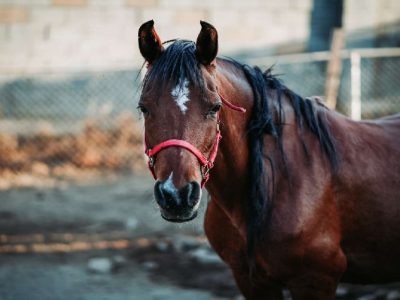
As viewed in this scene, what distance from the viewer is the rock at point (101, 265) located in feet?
14.9

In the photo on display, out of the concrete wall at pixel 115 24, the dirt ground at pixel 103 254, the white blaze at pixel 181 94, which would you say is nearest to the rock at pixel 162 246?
the dirt ground at pixel 103 254

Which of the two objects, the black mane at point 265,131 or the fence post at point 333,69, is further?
the fence post at point 333,69

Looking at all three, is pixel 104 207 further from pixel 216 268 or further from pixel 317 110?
pixel 317 110

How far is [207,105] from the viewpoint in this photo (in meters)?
2.29

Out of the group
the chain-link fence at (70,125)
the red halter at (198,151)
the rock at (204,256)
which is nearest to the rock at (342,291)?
the rock at (204,256)

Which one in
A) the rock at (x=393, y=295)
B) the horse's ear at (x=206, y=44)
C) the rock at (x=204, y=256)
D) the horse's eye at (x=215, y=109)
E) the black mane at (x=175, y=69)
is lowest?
the rock at (x=204, y=256)

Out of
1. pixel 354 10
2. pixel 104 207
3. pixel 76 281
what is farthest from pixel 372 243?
pixel 354 10

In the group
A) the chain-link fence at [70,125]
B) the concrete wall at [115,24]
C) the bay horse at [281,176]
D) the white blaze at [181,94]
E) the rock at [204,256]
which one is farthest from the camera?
the concrete wall at [115,24]

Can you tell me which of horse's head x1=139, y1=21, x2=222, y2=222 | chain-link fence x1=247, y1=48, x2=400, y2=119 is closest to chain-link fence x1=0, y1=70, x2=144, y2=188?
chain-link fence x1=247, y1=48, x2=400, y2=119

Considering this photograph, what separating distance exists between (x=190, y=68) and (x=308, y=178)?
0.82 meters

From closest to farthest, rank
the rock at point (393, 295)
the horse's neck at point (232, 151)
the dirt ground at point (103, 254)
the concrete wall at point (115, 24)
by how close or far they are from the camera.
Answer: the horse's neck at point (232, 151) < the rock at point (393, 295) < the dirt ground at point (103, 254) < the concrete wall at point (115, 24)

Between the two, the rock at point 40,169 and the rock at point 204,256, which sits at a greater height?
the rock at point 204,256

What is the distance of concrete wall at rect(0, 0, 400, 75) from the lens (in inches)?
360

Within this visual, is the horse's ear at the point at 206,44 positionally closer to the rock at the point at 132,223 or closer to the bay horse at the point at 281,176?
the bay horse at the point at 281,176
